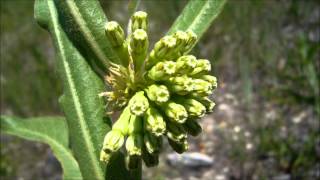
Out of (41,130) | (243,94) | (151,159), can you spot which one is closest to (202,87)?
(151,159)

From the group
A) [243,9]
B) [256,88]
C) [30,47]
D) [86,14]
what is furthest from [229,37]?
[86,14]

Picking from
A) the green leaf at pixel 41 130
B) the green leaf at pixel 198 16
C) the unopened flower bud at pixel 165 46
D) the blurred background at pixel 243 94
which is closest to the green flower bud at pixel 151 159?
the unopened flower bud at pixel 165 46

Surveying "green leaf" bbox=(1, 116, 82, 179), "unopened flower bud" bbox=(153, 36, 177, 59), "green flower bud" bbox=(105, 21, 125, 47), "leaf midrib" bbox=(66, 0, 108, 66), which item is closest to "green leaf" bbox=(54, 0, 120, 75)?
"leaf midrib" bbox=(66, 0, 108, 66)

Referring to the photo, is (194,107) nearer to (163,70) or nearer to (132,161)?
(163,70)

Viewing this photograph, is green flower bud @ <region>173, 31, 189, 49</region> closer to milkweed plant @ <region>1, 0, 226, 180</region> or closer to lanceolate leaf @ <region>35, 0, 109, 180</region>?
milkweed plant @ <region>1, 0, 226, 180</region>

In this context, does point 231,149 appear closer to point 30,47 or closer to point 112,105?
point 112,105

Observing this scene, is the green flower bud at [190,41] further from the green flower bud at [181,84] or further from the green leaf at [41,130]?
the green leaf at [41,130]
